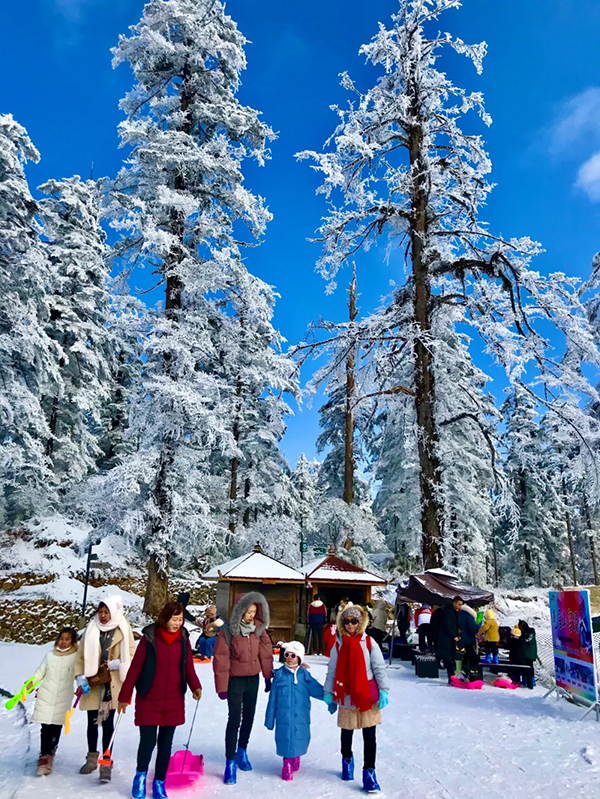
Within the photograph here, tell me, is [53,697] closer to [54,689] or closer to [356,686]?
[54,689]

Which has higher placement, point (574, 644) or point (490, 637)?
point (574, 644)

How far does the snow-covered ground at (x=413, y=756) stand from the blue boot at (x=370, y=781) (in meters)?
0.09

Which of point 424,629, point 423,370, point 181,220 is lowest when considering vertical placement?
point 424,629

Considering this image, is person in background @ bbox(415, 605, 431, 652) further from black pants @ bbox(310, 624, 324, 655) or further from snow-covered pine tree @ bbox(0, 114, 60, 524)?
snow-covered pine tree @ bbox(0, 114, 60, 524)

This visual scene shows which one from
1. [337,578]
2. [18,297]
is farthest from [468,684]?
[18,297]

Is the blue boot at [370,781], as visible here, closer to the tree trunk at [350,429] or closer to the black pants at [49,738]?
the black pants at [49,738]

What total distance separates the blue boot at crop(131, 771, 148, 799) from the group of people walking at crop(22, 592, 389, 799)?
150 millimetres

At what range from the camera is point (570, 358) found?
10.8 m

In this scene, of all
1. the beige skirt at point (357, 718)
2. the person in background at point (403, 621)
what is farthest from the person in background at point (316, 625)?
the beige skirt at point (357, 718)

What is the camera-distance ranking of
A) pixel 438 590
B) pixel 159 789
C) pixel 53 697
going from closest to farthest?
pixel 159 789, pixel 53 697, pixel 438 590

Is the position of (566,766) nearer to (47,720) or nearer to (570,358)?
(47,720)

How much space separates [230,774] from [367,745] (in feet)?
4.04

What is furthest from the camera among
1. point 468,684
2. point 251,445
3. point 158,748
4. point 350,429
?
point 251,445

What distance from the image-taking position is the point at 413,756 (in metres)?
5.67
